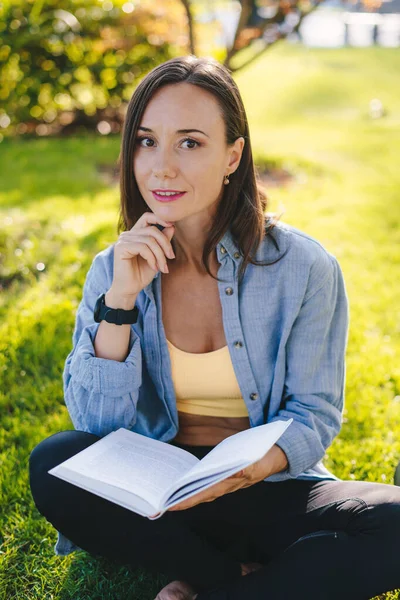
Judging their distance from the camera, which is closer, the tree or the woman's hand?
the woman's hand

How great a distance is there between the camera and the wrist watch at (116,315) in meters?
2.25

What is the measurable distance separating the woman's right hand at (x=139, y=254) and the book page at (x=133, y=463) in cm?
47

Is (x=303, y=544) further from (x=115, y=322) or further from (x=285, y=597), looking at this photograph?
(x=115, y=322)

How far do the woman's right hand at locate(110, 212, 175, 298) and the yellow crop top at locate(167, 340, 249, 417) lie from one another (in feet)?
0.85

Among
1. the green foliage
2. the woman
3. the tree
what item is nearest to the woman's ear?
the woman

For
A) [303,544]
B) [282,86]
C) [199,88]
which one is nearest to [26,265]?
[199,88]

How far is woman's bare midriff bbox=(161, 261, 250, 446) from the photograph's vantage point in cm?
239

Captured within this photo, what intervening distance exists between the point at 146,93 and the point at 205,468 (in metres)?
1.16

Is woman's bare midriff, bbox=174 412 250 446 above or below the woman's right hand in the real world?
below

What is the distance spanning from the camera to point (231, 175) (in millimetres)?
2387

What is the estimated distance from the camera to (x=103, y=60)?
8.05 m

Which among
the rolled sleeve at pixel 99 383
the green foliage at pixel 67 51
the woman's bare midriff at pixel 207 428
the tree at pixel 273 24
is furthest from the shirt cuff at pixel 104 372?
the green foliage at pixel 67 51

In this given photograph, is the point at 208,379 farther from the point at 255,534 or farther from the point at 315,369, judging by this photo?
the point at 255,534

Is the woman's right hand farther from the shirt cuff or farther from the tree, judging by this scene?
the tree
